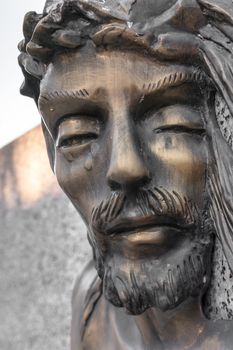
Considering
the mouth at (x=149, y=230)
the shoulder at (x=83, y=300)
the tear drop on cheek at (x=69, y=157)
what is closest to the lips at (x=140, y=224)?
the mouth at (x=149, y=230)

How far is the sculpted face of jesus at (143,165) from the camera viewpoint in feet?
3.62

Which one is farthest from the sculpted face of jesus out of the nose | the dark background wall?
the dark background wall

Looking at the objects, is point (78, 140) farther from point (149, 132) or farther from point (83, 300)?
point (83, 300)

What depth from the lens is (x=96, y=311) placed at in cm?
143

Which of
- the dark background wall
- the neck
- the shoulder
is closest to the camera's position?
the neck

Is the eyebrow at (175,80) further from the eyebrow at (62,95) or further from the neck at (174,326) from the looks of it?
the neck at (174,326)

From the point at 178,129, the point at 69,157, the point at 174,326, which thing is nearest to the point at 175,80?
the point at 178,129

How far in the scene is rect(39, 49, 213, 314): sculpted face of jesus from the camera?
1.10 m

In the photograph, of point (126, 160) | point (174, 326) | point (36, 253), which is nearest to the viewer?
point (126, 160)

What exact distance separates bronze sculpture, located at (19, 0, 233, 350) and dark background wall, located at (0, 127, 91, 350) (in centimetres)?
90

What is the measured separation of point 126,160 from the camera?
108 cm

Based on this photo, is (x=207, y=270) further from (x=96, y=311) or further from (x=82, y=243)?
(x=82, y=243)

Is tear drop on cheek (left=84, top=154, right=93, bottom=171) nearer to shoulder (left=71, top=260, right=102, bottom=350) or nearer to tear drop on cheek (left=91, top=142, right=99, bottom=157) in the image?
tear drop on cheek (left=91, top=142, right=99, bottom=157)

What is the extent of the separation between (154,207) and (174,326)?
0.73ft
